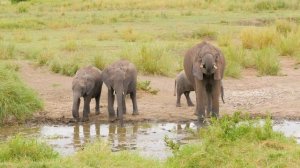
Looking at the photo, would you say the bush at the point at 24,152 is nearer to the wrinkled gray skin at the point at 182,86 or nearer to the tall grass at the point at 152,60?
the wrinkled gray skin at the point at 182,86

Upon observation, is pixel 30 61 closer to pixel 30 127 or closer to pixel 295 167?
pixel 30 127

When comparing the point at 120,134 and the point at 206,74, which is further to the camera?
the point at 206,74

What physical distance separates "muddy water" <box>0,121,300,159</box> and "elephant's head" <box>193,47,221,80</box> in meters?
0.97

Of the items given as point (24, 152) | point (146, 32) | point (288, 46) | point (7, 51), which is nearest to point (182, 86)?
point (24, 152)

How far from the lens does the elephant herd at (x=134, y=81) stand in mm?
13211

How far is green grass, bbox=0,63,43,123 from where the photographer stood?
45.2 feet

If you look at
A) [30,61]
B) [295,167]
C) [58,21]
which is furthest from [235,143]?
[58,21]

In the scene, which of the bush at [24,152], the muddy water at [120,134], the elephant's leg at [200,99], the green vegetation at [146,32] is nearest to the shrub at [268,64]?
the green vegetation at [146,32]

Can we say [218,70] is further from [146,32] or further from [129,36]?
[146,32]

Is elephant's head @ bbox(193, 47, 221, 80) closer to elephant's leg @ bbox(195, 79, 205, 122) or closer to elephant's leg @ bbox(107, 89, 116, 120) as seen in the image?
elephant's leg @ bbox(195, 79, 205, 122)

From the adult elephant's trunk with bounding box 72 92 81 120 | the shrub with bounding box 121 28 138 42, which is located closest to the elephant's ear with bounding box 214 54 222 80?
the adult elephant's trunk with bounding box 72 92 81 120

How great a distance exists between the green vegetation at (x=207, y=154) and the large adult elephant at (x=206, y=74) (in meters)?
3.26

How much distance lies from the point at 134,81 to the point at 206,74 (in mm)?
1671

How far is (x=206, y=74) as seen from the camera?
13.2m
